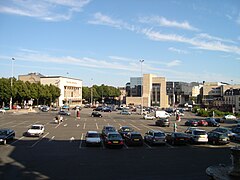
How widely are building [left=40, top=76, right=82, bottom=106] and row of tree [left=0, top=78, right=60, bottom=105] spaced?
9.60 meters

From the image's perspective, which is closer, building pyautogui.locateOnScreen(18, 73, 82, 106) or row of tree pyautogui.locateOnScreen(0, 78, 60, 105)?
A: row of tree pyautogui.locateOnScreen(0, 78, 60, 105)

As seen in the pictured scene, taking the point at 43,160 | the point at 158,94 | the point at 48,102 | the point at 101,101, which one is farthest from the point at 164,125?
the point at 101,101

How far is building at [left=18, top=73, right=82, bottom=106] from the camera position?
459 ft

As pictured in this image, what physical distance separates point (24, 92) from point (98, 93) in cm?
8860

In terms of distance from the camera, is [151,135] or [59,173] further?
[151,135]

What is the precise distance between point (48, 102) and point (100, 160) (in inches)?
4521

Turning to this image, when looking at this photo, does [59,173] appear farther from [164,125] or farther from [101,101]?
[101,101]

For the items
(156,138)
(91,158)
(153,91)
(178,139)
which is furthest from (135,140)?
(153,91)

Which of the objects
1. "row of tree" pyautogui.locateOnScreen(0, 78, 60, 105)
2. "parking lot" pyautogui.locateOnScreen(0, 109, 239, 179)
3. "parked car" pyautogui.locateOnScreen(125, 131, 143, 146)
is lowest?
"parking lot" pyautogui.locateOnScreen(0, 109, 239, 179)

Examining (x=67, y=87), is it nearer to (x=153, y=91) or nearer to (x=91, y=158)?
(x=153, y=91)

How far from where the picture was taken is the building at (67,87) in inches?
5512

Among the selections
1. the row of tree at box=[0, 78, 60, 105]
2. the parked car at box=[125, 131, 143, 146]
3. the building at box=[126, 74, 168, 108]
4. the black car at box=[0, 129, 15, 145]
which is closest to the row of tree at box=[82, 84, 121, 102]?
the building at box=[126, 74, 168, 108]

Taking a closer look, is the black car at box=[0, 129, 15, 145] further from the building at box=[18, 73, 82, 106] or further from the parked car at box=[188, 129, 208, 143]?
the building at box=[18, 73, 82, 106]

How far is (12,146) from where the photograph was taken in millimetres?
26969
